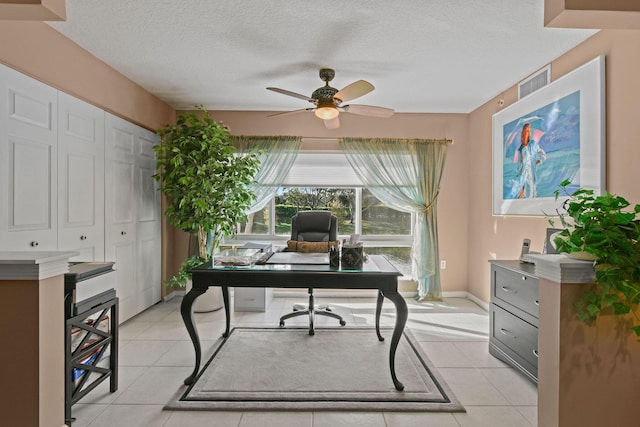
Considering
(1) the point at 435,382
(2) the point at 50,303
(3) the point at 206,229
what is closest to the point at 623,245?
(1) the point at 435,382

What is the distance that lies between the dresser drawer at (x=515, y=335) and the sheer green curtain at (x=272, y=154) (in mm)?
2916

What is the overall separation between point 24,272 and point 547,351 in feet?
8.00

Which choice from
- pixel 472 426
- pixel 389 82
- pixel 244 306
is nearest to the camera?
pixel 472 426

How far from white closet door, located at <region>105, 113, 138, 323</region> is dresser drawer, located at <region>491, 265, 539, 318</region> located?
3.56 m

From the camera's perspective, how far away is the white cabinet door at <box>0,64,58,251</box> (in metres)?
2.24

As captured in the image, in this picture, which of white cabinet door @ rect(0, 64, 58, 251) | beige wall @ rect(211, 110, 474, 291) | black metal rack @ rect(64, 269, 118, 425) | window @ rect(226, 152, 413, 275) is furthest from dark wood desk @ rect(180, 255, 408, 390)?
beige wall @ rect(211, 110, 474, 291)

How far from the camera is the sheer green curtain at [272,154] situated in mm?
4652

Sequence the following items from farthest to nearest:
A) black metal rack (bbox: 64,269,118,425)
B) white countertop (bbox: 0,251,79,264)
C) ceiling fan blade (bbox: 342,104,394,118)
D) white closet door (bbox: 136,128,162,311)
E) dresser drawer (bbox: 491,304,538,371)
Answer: white closet door (bbox: 136,128,162,311)
ceiling fan blade (bbox: 342,104,394,118)
dresser drawer (bbox: 491,304,538,371)
black metal rack (bbox: 64,269,118,425)
white countertop (bbox: 0,251,79,264)

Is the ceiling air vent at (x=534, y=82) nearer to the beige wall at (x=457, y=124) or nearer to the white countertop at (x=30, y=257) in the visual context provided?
the beige wall at (x=457, y=124)

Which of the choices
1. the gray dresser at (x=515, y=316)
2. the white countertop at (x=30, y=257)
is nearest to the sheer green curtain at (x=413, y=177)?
the gray dresser at (x=515, y=316)

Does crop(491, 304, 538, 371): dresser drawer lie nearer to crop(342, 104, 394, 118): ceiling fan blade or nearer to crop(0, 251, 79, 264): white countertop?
crop(342, 104, 394, 118): ceiling fan blade

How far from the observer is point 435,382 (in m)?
2.46

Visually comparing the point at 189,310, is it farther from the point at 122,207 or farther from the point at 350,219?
the point at 350,219

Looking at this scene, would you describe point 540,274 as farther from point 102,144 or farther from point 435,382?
point 102,144
